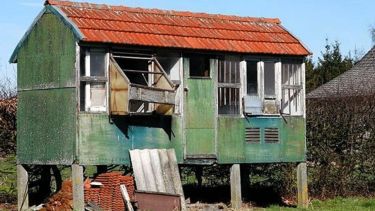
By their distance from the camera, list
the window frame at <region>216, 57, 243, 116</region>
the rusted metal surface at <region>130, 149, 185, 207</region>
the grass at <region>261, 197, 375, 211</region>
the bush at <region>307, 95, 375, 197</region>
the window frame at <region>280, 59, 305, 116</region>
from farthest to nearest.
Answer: the bush at <region>307, 95, 375, 197</region>, the window frame at <region>280, 59, 305, 116</region>, the grass at <region>261, 197, 375, 211</region>, the window frame at <region>216, 57, 243, 116</region>, the rusted metal surface at <region>130, 149, 185, 207</region>

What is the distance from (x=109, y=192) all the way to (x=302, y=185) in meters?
A: 6.51

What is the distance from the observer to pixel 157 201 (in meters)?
20.0

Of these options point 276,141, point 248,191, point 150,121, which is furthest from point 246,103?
point 248,191

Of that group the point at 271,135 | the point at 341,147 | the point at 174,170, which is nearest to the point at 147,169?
the point at 174,170

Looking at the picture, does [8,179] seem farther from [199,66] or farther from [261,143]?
[261,143]

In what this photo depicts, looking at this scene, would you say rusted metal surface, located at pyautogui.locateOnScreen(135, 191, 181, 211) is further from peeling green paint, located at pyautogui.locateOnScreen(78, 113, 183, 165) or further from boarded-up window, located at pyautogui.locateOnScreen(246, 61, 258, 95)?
boarded-up window, located at pyautogui.locateOnScreen(246, 61, 258, 95)

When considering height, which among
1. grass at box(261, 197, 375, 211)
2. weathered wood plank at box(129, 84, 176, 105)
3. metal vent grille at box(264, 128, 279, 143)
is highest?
weathered wood plank at box(129, 84, 176, 105)

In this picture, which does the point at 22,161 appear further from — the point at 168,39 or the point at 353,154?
the point at 353,154

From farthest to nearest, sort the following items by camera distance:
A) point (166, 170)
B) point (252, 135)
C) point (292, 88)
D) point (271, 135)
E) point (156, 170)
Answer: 1. point (292, 88)
2. point (271, 135)
3. point (252, 135)
4. point (166, 170)
5. point (156, 170)

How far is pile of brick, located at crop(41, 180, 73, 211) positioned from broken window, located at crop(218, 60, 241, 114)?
4.55 m

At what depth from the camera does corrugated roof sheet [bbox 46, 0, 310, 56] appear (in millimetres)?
20688

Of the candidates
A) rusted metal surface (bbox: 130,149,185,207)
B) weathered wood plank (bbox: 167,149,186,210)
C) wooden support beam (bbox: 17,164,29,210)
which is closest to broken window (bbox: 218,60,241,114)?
weathered wood plank (bbox: 167,149,186,210)

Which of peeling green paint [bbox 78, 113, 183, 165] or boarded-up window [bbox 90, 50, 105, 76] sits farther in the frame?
boarded-up window [bbox 90, 50, 105, 76]

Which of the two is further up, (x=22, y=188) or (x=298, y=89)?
(x=298, y=89)
